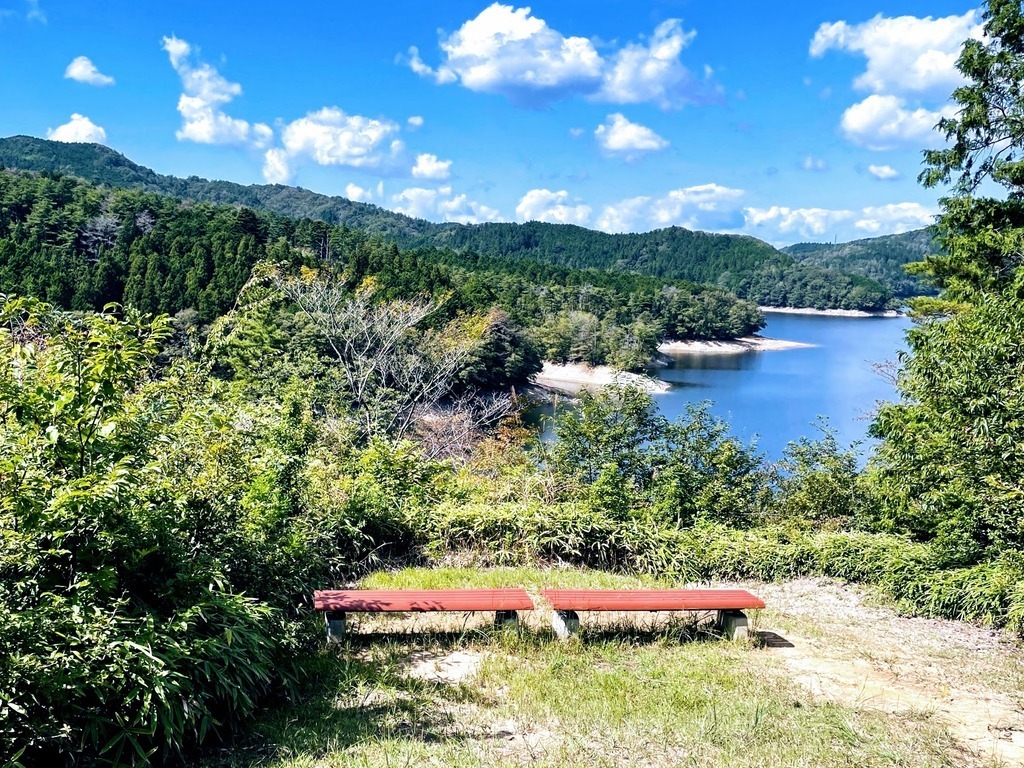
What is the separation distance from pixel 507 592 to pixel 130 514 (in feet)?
8.52

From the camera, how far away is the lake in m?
34.7

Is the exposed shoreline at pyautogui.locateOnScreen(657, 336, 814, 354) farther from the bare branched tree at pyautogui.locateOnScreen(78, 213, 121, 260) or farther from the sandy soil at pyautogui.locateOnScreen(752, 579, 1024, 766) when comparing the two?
the sandy soil at pyautogui.locateOnScreen(752, 579, 1024, 766)

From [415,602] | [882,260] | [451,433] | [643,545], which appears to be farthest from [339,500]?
[882,260]

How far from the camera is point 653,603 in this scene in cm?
491

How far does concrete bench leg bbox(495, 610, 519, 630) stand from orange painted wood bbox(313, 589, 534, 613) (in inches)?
5.2

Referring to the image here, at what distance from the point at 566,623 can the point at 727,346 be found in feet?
238

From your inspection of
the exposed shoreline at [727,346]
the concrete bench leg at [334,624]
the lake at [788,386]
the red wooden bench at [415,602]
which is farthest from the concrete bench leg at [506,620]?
the exposed shoreline at [727,346]

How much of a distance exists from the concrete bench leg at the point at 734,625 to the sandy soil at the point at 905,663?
195 mm

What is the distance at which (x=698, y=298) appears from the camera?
80.1 metres

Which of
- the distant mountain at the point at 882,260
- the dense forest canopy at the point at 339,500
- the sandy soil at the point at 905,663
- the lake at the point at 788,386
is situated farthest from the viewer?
the distant mountain at the point at 882,260

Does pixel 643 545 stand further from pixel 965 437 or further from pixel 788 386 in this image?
pixel 788 386

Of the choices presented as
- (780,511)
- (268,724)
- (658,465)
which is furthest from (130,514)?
(780,511)

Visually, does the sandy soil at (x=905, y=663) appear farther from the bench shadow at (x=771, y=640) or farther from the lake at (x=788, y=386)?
the lake at (x=788, y=386)

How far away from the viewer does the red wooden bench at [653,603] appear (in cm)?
480
